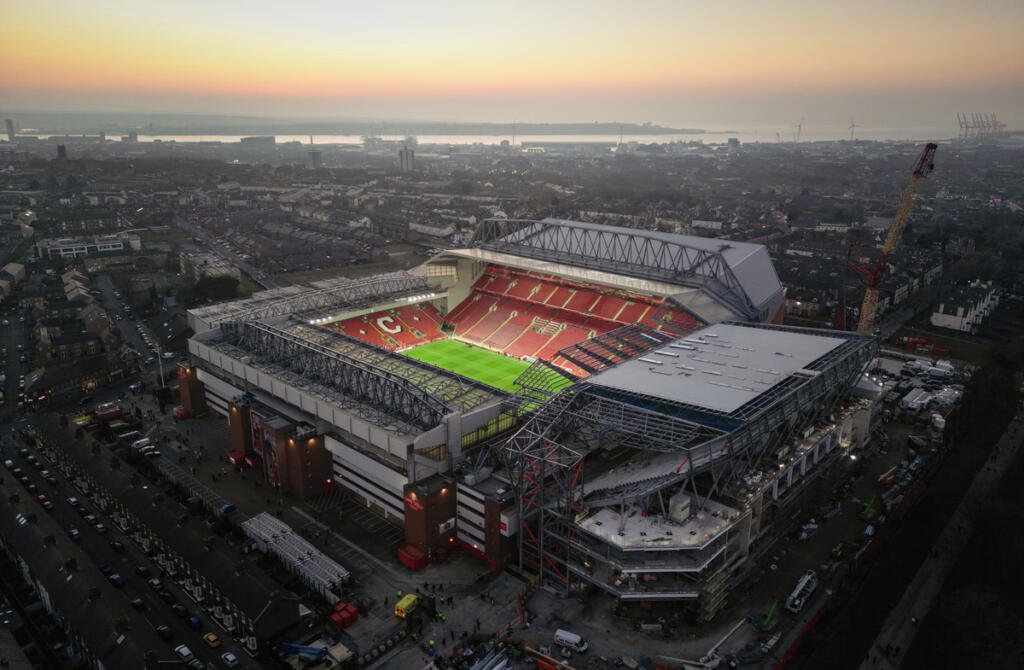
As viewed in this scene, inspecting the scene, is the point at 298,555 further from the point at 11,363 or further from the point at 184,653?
the point at 11,363

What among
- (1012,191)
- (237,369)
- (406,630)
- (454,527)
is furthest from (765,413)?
(1012,191)

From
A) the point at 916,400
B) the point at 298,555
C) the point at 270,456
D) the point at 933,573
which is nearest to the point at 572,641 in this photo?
the point at 298,555

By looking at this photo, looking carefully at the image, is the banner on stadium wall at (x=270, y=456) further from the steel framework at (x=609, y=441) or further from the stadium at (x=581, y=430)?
the steel framework at (x=609, y=441)

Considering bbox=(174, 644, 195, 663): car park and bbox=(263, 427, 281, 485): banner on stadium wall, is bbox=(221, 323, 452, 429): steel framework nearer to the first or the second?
bbox=(263, 427, 281, 485): banner on stadium wall

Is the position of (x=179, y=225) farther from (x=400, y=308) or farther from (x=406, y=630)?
(x=406, y=630)

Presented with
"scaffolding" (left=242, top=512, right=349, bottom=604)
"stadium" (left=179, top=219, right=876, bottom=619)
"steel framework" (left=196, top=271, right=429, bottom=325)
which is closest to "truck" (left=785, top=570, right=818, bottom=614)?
"stadium" (left=179, top=219, right=876, bottom=619)

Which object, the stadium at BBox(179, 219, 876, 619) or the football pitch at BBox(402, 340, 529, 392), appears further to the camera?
the football pitch at BBox(402, 340, 529, 392)

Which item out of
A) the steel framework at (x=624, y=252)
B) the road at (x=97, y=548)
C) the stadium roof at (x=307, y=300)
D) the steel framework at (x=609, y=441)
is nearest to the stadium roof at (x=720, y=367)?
the steel framework at (x=609, y=441)
